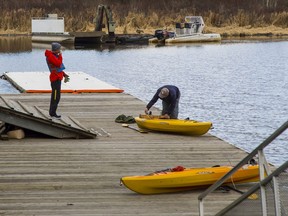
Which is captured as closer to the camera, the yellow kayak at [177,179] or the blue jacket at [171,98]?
the yellow kayak at [177,179]

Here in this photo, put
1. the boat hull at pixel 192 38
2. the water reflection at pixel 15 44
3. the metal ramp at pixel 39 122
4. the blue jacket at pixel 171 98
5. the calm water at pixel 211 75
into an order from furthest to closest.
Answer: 1. the boat hull at pixel 192 38
2. the water reflection at pixel 15 44
3. the calm water at pixel 211 75
4. the blue jacket at pixel 171 98
5. the metal ramp at pixel 39 122

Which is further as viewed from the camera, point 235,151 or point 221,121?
point 221,121

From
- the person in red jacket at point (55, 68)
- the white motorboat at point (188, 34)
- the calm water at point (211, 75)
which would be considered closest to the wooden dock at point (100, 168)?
the person in red jacket at point (55, 68)

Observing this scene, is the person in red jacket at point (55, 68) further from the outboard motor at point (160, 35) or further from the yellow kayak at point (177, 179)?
the outboard motor at point (160, 35)

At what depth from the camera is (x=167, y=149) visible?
15.2 metres

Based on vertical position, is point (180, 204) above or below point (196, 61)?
above

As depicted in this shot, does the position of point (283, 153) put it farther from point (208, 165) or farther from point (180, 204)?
point (180, 204)

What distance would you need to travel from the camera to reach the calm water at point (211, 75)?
86.8 ft

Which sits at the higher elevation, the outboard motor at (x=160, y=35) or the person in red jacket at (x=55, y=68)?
the person in red jacket at (x=55, y=68)

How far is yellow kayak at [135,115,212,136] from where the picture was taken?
54.5ft

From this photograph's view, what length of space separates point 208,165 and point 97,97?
11373 mm

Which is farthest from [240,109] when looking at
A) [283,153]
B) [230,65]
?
[230,65]

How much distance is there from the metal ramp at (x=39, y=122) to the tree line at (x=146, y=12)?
66.5 meters

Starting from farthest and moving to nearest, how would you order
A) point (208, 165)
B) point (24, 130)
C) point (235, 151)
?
point (24, 130)
point (235, 151)
point (208, 165)
